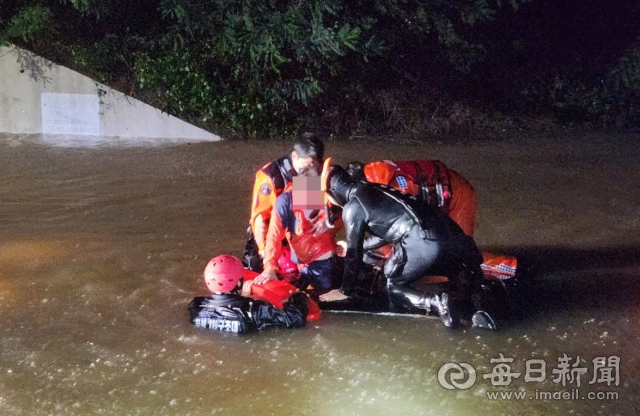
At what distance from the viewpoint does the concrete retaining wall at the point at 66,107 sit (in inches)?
512

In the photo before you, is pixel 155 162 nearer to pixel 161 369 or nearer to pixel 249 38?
pixel 249 38

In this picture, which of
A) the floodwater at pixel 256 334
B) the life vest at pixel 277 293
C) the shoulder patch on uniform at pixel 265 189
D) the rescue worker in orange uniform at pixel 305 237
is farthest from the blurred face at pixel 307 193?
the floodwater at pixel 256 334

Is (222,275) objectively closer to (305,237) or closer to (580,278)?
(305,237)

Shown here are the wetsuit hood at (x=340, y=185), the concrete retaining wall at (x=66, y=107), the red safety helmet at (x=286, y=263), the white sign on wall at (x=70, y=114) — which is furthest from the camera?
the white sign on wall at (x=70, y=114)

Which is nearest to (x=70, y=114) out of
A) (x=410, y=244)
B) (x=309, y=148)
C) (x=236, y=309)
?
(x=309, y=148)

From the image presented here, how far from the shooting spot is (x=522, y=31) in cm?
1554

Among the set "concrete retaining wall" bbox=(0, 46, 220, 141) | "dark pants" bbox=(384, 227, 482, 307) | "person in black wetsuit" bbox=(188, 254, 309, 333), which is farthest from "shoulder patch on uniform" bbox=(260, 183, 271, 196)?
"concrete retaining wall" bbox=(0, 46, 220, 141)

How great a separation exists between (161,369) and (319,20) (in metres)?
8.71

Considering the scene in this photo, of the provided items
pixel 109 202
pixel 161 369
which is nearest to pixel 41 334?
pixel 161 369

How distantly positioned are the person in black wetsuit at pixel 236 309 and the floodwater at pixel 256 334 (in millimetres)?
68

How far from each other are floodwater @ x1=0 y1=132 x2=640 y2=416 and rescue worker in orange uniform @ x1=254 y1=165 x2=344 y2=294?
1.35 feet

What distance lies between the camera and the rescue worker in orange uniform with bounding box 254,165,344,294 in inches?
185

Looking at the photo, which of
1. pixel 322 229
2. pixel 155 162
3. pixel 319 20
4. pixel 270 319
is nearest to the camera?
pixel 270 319

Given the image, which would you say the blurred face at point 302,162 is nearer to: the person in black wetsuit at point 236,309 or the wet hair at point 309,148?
the wet hair at point 309,148
